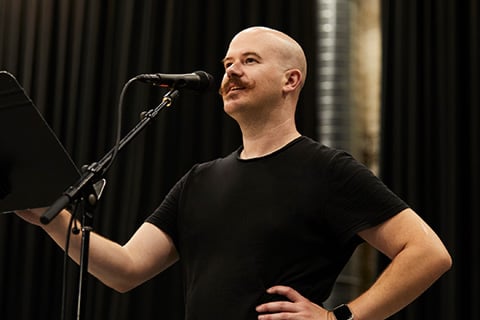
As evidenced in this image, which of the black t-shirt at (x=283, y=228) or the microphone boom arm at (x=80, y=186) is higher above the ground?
the microphone boom arm at (x=80, y=186)

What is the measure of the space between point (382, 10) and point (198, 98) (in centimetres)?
86

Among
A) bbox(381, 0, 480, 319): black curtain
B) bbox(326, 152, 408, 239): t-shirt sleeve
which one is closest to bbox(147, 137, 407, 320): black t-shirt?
bbox(326, 152, 408, 239): t-shirt sleeve

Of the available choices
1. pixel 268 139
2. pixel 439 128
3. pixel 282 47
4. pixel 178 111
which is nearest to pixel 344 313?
pixel 268 139

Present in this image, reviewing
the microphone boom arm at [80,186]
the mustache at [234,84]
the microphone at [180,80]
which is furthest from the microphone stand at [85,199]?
the mustache at [234,84]

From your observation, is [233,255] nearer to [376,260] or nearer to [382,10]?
[376,260]

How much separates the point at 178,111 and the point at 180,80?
1351 mm

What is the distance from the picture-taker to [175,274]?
3.08 meters

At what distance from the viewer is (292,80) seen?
2088mm

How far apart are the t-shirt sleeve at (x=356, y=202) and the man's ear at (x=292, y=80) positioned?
343mm

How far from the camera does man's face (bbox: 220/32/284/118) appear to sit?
6.59 ft

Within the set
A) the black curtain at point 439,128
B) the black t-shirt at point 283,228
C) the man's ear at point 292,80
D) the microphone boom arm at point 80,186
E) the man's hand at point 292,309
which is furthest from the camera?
the black curtain at point 439,128

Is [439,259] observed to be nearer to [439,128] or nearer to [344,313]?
[344,313]

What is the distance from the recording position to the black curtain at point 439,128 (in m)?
2.74

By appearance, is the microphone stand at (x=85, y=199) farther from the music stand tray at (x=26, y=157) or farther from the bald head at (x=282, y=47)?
the bald head at (x=282, y=47)
